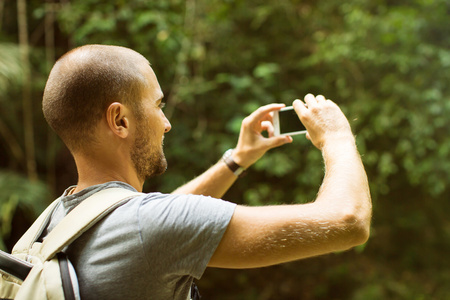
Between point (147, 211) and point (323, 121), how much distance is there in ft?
1.71

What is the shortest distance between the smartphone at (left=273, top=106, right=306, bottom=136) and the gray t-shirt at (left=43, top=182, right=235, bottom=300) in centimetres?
56

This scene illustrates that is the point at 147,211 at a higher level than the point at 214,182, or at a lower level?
higher

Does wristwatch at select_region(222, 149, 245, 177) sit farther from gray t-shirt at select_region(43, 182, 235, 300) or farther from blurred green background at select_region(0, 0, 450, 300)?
blurred green background at select_region(0, 0, 450, 300)

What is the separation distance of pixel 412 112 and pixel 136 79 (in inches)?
127

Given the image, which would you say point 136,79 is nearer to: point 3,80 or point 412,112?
point 3,80

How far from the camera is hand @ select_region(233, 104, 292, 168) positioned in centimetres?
148

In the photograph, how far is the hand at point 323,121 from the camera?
1079 millimetres

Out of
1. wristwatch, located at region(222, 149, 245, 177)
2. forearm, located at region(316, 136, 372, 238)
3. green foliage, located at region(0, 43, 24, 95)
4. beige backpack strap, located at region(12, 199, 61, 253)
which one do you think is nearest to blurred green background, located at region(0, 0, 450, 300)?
green foliage, located at region(0, 43, 24, 95)

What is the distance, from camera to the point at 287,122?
4.61ft

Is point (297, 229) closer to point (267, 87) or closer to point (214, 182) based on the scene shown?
point (214, 182)

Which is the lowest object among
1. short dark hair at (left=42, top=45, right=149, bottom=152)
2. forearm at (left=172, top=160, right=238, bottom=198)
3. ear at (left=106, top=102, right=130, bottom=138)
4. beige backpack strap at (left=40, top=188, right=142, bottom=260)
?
forearm at (left=172, top=160, right=238, bottom=198)

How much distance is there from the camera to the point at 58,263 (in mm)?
863

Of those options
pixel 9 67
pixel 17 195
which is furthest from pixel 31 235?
pixel 9 67

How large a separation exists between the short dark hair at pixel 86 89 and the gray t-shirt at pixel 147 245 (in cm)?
26
